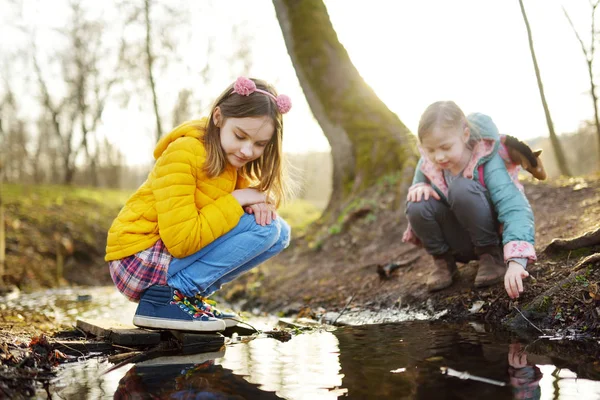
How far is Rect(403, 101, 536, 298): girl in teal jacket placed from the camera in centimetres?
311

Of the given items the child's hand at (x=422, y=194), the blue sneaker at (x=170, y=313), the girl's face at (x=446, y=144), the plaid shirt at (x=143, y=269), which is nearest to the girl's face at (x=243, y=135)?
the plaid shirt at (x=143, y=269)

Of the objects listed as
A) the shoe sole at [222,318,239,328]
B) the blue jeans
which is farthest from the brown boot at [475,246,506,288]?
the shoe sole at [222,318,239,328]

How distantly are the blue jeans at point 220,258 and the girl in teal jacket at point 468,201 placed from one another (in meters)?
1.11

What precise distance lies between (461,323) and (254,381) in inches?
61.7

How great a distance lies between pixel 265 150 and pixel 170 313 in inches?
44.4

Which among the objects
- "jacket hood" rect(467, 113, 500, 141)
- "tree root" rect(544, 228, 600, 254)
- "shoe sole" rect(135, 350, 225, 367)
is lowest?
"shoe sole" rect(135, 350, 225, 367)

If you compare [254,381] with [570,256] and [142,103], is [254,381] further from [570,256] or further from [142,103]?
[142,103]

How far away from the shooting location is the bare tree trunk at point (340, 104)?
6.71 meters

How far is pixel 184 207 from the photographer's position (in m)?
2.86

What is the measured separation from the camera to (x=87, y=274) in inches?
423

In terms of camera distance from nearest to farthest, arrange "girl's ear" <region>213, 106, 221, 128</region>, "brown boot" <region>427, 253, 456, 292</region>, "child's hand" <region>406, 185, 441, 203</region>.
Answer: "girl's ear" <region>213, 106, 221, 128</region> → "child's hand" <region>406, 185, 441, 203</region> → "brown boot" <region>427, 253, 456, 292</region>

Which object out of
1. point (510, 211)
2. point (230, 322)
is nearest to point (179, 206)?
point (230, 322)

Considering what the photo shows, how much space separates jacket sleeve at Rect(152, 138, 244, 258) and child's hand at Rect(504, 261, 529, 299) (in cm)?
160

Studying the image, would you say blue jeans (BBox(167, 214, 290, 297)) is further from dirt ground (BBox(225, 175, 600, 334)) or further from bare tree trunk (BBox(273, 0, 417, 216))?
bare tree trunk (BBox(273, 0, 417, 216))
